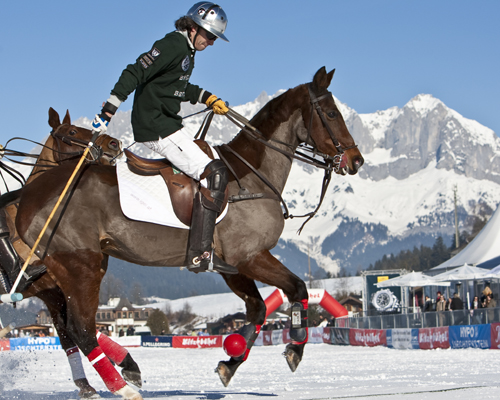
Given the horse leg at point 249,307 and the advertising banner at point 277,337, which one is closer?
the horse leg at point 249,307

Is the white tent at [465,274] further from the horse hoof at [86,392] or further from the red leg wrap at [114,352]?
the red leg wrap at [114,352]

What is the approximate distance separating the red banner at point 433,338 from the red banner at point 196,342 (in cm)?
1732

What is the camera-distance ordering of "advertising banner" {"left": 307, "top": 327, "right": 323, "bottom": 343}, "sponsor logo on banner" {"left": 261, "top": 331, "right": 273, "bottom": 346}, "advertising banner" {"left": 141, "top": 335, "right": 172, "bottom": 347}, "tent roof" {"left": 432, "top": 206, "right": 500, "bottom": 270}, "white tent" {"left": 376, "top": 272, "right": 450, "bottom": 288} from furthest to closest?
"advertising banner" {"left": 141, "top": 335, "right": 172, "bottom": 347} → "sponsor logo on banner" {"left": 261, "top": 331, "right": 273, "bottom": 346} → "advertising banner" {"left": 307, "top": 327, "right": 323, "bottom": 343} → "tent roof" {"left": 432, "top": 206, "right": 500, "bottom": 270} → "white tent" {"left": 376, "top": 272, "right": 450, "bottom": 288}

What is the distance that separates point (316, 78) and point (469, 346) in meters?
16.2

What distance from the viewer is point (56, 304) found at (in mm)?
8742

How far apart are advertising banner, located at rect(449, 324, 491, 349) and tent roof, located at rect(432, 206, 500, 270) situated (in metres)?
13.1

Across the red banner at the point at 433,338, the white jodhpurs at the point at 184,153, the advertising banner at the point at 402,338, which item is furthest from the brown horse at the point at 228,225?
the advertising banner at the point at 402,338

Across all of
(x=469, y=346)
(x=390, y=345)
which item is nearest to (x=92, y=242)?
(x=469, y=346)

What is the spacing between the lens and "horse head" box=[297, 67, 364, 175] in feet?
26.0

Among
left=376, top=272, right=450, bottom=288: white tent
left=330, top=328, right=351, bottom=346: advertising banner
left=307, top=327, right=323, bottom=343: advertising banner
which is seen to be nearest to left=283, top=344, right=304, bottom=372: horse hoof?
left=330, top=328, right=351, bottom=346: advertising banner

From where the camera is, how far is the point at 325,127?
795 centimetres

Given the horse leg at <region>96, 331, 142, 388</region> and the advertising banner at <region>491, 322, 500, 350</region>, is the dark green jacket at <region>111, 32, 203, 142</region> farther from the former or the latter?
the advertising banner at <region>491, 322, 500, 350</region>

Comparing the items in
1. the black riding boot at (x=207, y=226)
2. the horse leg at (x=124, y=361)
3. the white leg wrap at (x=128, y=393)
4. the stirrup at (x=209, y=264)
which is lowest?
→ the white leg wrap at (x=128, y=393)

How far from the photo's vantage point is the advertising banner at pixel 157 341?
4447 cm
